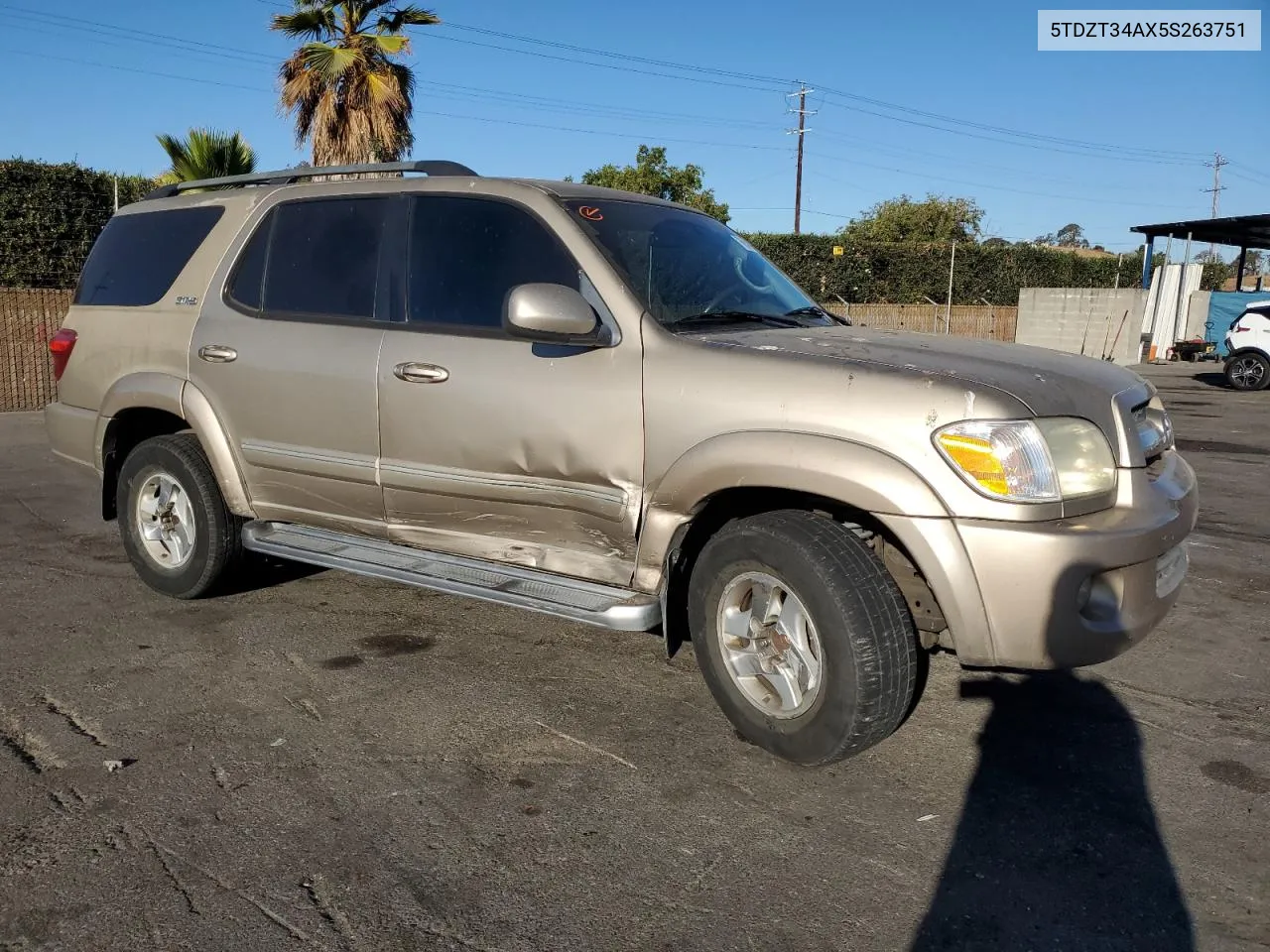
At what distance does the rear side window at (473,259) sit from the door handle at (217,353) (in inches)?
40.2

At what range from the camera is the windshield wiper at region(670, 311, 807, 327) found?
392 cm

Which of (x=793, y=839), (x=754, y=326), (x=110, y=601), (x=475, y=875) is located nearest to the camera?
(x=475, y=875)

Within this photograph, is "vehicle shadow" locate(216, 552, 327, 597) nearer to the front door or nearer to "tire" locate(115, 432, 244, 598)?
"tire" locate(115, 432, 244, 598)

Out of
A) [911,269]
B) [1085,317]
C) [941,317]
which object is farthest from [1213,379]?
[911,269]

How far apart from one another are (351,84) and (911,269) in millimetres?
16328

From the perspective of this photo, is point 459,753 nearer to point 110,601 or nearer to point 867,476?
point 867,476

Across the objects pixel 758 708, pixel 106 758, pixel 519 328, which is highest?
pixel 519 328

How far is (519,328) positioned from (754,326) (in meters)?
0.93

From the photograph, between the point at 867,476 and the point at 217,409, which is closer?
the point at 867,476

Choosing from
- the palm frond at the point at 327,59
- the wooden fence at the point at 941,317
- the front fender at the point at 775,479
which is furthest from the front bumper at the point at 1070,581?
the wooden fence at the point at 941,317

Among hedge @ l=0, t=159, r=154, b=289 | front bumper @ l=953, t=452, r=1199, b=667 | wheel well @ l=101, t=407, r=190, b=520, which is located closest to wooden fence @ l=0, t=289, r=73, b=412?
hedge @ l=0, t=159, r=154, b=289

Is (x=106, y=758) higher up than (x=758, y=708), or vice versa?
(x=758, y=708)

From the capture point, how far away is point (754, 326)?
402cm

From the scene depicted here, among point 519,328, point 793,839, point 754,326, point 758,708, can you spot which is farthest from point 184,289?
point 793,839
